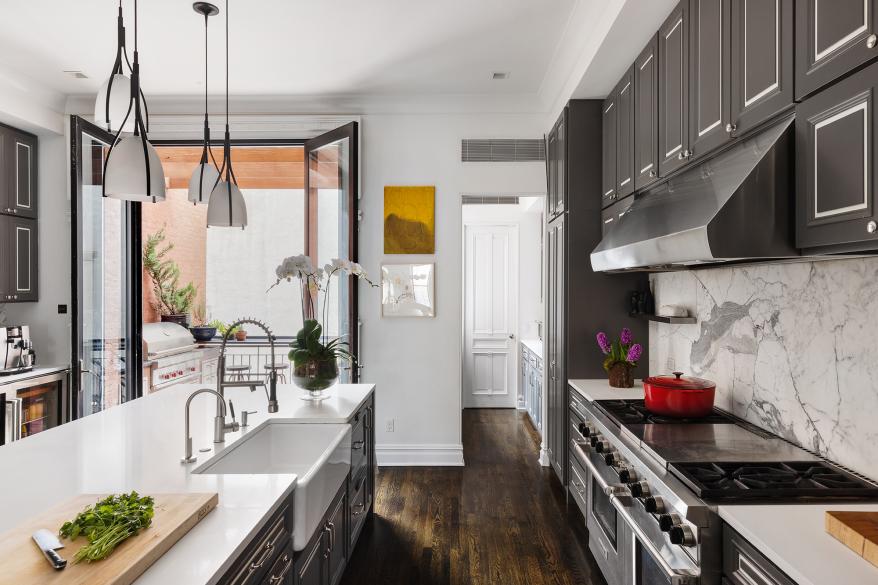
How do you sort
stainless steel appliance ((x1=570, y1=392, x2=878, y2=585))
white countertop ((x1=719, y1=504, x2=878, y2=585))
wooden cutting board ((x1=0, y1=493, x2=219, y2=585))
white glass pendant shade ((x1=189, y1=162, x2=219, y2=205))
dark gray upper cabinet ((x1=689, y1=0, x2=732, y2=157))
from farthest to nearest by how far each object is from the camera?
white glass pendant shade ((x1=189, y1=162, x2=219, y2=205)), dark gray upper cabinet ((x1=689, y1=0, x2=732, y2=157)), stainless steel appliance ((x1=570, y1=392, x2=878, y2=585)), white countertop ((x1=719, y1=504, x2=878, y2=585)), wooden cutting board ((x1=0, y1=493, x2=219, y2=585))

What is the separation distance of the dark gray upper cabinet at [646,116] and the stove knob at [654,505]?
1443 mm

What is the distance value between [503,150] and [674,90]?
2.17 metres

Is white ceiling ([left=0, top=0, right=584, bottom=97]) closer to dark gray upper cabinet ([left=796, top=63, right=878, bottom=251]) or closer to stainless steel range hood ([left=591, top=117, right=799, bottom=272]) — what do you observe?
stainless steel range hood ([left=591, top=117, right=799, bottom=272])

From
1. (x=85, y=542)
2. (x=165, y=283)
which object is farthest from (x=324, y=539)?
(x=165, y=283)

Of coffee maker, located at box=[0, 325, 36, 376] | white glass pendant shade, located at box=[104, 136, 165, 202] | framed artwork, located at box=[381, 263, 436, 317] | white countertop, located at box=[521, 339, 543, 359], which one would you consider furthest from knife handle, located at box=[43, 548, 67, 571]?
white countertop, located at box=[521, 339, 543, 359]

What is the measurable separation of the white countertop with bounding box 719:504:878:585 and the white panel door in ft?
15.7

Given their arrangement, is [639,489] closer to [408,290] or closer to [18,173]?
[408,290]

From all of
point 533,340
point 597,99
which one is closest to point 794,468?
point 597,99

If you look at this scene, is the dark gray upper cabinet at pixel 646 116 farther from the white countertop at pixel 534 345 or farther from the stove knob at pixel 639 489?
the white countertop at pixel 534 345

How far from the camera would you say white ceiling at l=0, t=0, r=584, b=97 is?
2.98 metres

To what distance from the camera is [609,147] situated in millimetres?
3242

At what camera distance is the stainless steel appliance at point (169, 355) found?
16.6 feet

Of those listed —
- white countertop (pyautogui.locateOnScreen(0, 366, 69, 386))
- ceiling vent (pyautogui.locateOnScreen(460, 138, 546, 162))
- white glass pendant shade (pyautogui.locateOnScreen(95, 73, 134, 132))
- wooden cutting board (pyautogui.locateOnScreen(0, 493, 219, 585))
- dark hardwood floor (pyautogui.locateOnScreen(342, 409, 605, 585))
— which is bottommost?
dark hardwood floor (pyautogui.locateOnScreen(342, 409, 605, 585))

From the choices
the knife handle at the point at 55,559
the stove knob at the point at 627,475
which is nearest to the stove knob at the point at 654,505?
the stove knob at the point at 627,475
